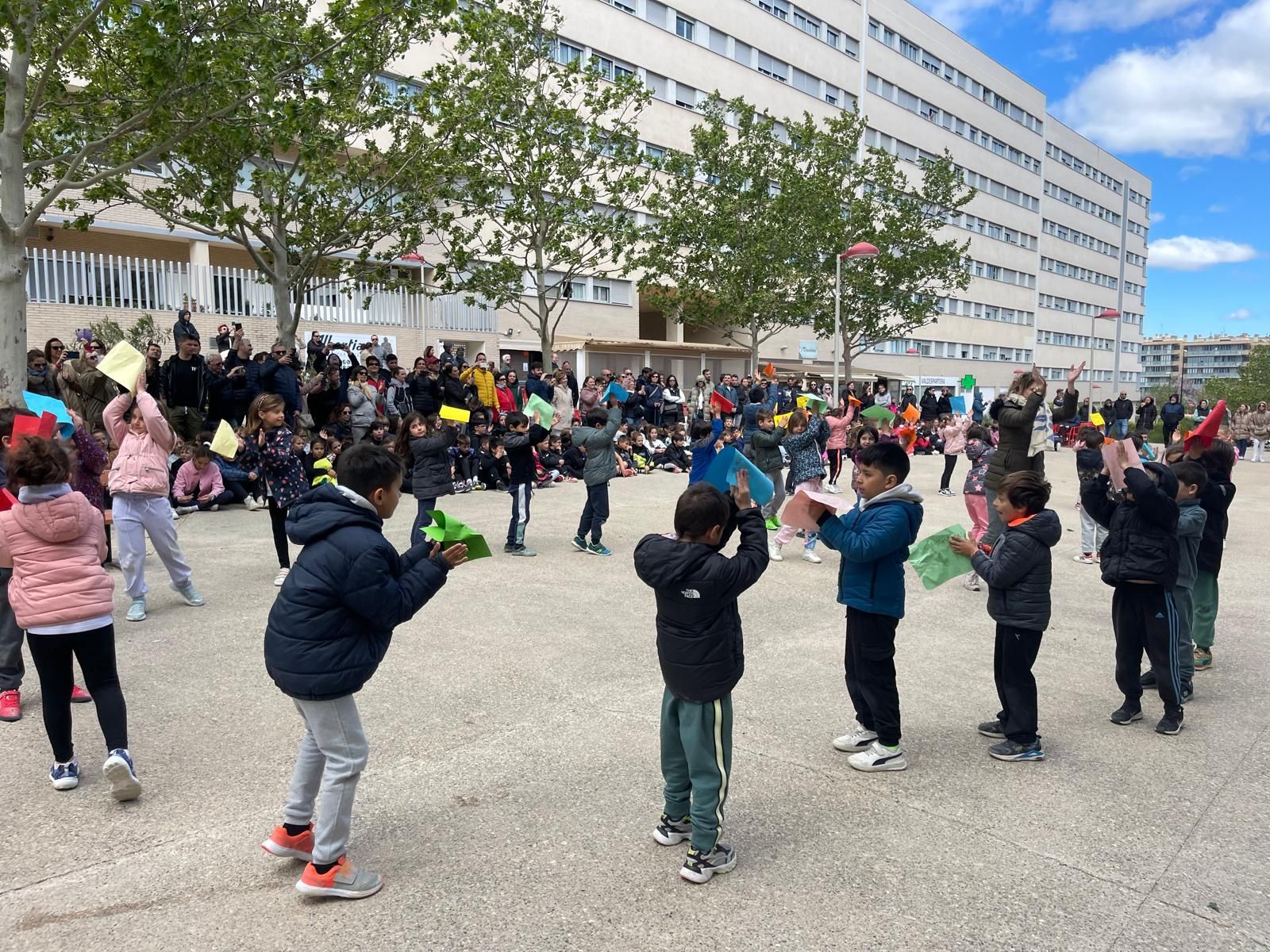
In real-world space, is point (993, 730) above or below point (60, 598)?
below

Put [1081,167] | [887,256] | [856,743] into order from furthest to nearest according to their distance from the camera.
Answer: [1081,167] < [887,256] < [856,743]

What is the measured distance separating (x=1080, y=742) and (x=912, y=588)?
381 centimetres

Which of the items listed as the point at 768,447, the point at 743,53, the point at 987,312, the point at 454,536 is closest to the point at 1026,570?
the point at 454,536

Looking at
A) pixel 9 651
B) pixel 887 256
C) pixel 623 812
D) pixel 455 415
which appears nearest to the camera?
pixel 623 812

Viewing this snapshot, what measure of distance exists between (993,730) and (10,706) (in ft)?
18.2

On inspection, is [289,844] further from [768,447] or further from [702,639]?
[768,447]

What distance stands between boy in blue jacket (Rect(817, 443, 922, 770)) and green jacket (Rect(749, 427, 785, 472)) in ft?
17.8

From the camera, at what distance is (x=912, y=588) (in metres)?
8.63

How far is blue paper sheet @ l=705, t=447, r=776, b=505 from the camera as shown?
141 inches

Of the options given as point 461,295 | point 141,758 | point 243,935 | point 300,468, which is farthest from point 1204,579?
point 461,295

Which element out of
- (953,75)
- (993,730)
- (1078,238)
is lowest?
(993,730)

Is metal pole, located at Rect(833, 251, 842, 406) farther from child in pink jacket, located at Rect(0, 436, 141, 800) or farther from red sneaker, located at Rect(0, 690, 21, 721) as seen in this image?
child in pink jacket, located at Rect(0, 436, 141, 800)

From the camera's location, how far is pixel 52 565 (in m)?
4.03

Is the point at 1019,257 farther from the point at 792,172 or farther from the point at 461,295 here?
the point at 461,295
